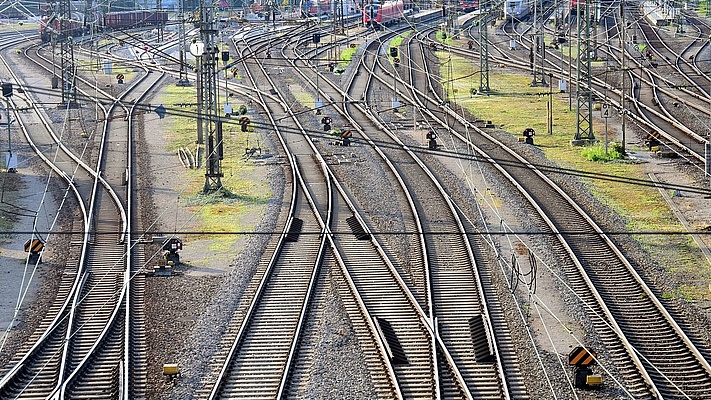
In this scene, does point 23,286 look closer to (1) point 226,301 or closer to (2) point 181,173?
(1) point 226,301

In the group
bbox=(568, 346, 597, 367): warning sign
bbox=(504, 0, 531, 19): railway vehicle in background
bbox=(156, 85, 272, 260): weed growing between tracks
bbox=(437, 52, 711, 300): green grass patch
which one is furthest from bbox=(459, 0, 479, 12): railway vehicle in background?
bbox=(568, 346, 597, 367): warning sign

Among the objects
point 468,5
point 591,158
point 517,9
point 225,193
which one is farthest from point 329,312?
point 468,5

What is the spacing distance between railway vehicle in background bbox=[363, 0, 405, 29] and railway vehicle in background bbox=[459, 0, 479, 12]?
862 centimetres

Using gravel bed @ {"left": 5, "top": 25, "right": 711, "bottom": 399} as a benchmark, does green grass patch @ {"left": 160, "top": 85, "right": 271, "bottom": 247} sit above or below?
above

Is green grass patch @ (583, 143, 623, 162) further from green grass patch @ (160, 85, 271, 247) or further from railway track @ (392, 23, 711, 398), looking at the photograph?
green grass patch @ (160, 85, 271, 247)

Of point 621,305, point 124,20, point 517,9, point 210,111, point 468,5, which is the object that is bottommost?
point 621,305

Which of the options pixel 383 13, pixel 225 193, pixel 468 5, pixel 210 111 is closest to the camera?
pixel 210 111

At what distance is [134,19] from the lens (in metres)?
83.1

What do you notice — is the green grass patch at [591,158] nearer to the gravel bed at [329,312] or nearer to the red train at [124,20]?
the gravel bed at [329,312]

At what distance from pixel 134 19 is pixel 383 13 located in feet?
56.2

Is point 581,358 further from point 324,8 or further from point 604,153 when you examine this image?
point 324,8

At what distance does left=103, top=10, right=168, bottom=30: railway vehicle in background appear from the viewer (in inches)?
3190

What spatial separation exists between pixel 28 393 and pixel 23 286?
17.9ft

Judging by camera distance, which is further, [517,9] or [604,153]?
[517,9]
